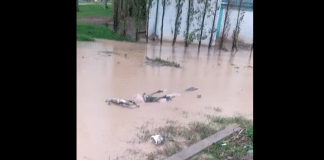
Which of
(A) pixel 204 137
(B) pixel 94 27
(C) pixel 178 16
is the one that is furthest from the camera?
(C) pixel 178 16

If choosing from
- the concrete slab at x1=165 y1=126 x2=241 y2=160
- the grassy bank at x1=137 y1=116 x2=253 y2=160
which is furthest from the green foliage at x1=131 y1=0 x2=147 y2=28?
the concrete slab at x1=165 y1=126 x2=241 y2=160

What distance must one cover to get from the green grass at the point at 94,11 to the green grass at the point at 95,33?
0.30ft

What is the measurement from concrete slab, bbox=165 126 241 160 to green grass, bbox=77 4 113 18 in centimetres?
141

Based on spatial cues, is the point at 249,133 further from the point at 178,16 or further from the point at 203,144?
the point at 178,16

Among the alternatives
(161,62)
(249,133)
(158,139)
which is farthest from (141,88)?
(249,133)

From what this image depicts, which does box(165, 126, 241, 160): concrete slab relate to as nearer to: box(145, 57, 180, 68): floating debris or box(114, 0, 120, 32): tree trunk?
box(145, 57, 180, 68): floating debris

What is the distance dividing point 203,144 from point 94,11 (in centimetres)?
153

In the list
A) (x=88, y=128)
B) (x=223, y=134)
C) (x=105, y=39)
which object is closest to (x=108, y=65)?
(x=105, y=39)

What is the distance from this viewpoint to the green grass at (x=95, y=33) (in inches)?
85.3

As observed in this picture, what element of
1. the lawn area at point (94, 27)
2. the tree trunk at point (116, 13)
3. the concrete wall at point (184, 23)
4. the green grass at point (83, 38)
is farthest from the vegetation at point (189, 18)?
the green grass at point (83, 38)

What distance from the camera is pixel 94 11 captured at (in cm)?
223

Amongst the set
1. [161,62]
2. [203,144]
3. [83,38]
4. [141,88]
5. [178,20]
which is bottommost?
[203,144]

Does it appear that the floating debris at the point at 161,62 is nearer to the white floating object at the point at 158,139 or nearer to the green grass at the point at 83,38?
the green grass at the point at 83,38
